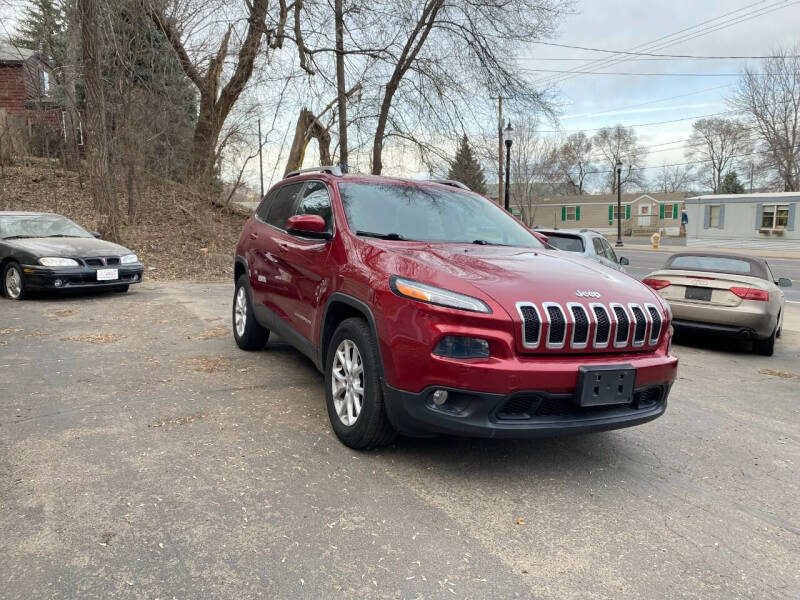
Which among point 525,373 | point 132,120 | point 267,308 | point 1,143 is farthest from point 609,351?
point 1,143

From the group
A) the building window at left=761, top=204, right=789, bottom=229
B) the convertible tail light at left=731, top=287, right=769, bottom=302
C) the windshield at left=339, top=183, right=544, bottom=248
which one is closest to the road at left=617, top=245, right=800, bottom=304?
the building window at left=761, top=204, right=789, bottom=229

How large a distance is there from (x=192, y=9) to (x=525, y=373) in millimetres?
17133

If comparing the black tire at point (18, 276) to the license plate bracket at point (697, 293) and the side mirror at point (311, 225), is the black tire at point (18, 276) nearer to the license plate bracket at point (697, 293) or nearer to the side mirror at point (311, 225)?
the side mirror at point (311, 225)

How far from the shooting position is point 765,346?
7539mm

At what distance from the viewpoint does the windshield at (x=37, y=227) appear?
31.7 ft

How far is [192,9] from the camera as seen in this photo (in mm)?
16438

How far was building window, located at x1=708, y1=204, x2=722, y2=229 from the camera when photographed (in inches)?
1421

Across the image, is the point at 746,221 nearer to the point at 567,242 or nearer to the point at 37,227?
the point at 567,242

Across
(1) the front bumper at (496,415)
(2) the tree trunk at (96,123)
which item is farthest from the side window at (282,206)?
(2) the tree trunk at (96,123)

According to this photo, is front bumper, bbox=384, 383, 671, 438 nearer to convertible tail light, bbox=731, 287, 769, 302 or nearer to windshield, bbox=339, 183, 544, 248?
windshield, bbox=339, 183, 544, 248

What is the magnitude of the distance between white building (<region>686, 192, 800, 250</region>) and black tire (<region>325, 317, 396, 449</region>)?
35.9 metres

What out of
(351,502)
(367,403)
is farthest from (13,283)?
(351,502)

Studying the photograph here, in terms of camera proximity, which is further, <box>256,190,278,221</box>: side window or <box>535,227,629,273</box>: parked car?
<box>535,227,629,273</box>: parked car

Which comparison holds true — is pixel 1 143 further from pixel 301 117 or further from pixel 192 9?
pixel 301 117
